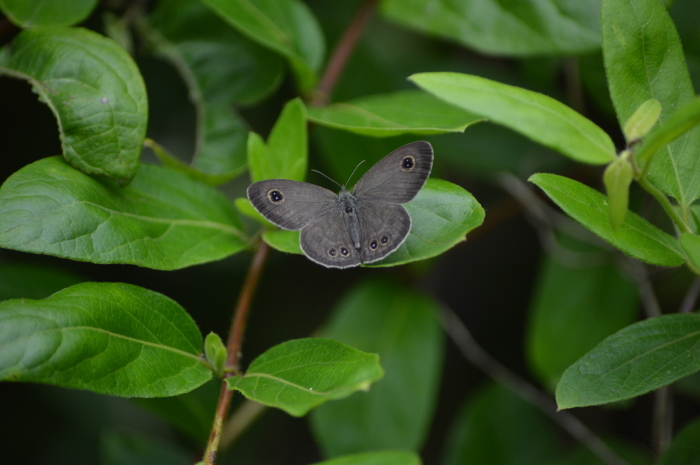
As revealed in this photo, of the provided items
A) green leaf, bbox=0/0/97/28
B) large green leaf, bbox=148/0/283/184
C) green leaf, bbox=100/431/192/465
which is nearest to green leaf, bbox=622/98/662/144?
large green leaf, bbox=148/0/283/184

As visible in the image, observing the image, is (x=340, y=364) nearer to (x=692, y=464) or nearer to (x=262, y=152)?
(x=262, y=152)

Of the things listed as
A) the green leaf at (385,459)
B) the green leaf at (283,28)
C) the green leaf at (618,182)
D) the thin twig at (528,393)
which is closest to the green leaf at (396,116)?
the green leaf at (283,28)

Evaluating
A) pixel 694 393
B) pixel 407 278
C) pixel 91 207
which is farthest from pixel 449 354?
pixel 91 207

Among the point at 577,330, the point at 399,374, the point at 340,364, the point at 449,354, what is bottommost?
the point at 449,354

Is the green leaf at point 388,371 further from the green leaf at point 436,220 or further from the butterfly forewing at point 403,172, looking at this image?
the green leaf at point 436,220

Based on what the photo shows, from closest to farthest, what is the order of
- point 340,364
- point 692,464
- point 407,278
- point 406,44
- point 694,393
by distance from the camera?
point 340,364 < point 692,464 < point 694,393 < point 407,278 < point 406,44

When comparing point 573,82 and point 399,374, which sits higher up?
point 573,82

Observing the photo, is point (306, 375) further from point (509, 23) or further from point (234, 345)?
point (509, 23)
